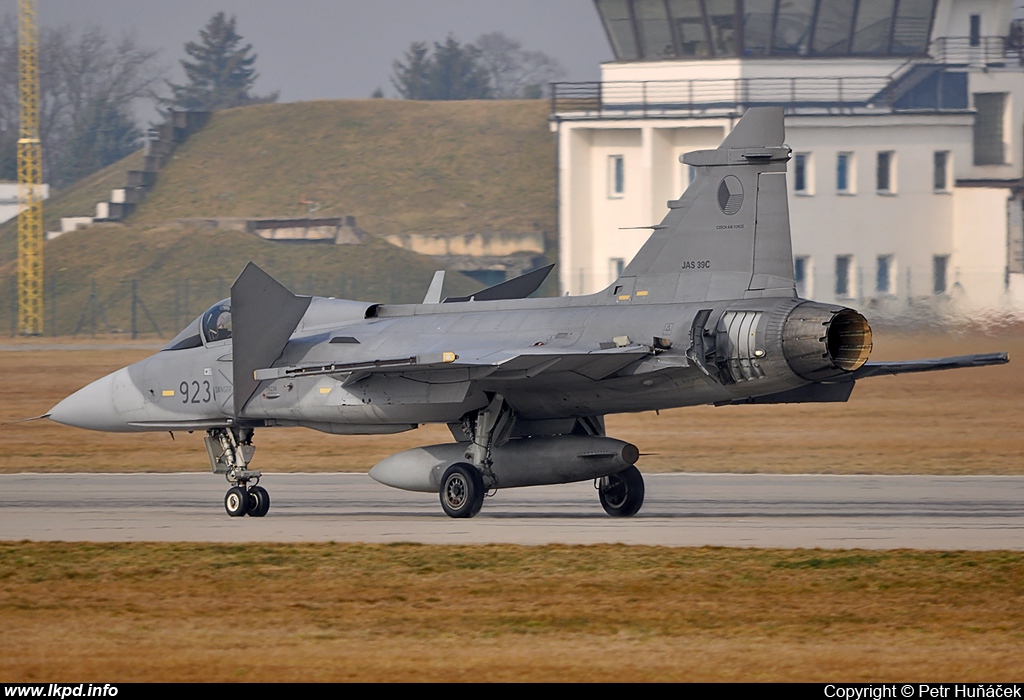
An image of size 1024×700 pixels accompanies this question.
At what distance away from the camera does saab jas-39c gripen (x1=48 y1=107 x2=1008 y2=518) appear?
54.6ft

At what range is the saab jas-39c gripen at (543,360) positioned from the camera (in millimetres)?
16656

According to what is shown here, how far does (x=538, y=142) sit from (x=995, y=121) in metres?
39.5

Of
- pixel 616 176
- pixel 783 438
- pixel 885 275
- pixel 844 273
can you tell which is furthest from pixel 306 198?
pixel 783 438

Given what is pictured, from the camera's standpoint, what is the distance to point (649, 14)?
2211 inches

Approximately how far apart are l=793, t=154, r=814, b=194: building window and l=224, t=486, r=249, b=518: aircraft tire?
130 ft

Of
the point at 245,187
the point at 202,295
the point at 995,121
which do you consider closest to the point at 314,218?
the point at 245,187

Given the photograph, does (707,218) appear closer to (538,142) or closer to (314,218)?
(314,218)

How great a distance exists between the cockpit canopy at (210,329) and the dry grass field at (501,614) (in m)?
4.78

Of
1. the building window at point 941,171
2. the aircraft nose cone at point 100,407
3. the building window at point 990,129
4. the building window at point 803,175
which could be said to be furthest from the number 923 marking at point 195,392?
the building window at point 990,129

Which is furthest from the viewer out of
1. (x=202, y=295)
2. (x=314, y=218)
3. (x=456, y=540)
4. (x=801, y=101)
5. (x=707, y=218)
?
(x=314, y=218)

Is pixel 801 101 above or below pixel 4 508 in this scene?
above

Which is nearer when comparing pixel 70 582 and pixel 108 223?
pixel 70 582

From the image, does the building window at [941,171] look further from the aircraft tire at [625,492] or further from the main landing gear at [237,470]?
the main landing gear at [237,470]

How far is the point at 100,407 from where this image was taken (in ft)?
66.1
